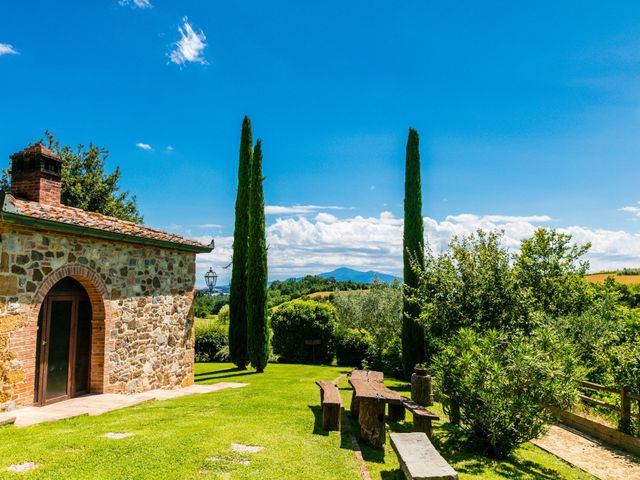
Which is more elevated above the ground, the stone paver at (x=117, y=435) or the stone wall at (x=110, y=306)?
the stone wall at (x=110, y=306)

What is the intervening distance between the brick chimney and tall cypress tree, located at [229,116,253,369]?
29.4 ft

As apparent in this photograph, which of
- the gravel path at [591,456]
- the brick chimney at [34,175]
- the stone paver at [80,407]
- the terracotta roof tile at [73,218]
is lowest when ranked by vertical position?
the gravel path at [591,456]

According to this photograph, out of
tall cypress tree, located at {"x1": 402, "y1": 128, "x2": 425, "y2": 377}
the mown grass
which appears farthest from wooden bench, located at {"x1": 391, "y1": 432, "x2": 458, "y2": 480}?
tall cypress tree, located at {"x1": 402, "y1": 128, "x2": 425, "y2": 377}

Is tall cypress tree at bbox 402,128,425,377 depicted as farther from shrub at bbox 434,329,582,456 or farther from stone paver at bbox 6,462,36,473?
stone paver at bbox 6,462,36,473

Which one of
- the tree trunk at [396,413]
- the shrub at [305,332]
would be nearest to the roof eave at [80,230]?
the tree trunk at [396,413]

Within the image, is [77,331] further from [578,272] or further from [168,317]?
[578,272]

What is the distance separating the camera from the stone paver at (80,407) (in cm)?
672

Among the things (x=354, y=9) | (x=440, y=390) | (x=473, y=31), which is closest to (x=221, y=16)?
(x=354, y=9)

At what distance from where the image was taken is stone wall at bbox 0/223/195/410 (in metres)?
7.02

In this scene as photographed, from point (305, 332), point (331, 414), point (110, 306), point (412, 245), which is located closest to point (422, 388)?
point (331, 414)

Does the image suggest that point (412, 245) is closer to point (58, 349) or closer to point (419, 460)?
point (58, 349)

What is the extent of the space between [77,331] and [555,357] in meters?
8.93

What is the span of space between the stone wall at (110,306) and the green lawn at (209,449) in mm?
1513

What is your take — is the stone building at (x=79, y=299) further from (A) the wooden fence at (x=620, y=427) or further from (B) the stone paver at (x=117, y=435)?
(A) the wooden fence at (x=620, y=427)
